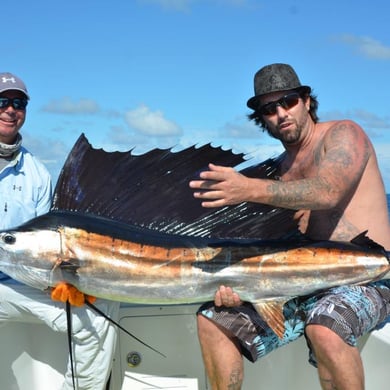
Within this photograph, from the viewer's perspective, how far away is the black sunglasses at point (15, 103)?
10.2ft

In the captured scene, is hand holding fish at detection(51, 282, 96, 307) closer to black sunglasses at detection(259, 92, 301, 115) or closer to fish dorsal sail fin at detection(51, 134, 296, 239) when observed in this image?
fish dorsal sail fin at detection(51, 134, 296, 239)

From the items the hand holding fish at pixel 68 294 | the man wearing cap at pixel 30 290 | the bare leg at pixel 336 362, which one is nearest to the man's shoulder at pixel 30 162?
the man wearing cap at pixel 30 290

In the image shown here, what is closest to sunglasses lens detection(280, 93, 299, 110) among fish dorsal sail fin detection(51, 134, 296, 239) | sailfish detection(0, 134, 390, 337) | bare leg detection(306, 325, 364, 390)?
fish dorsal sail fin detection(51, 134, 296, 239)

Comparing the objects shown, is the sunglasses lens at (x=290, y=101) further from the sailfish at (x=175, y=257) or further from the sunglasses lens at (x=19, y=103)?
the sunglasses lens at (x=19, y=103)

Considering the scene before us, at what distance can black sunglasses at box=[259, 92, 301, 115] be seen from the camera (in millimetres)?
2842

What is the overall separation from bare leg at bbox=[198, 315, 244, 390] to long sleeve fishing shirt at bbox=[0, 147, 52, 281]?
1166 mm

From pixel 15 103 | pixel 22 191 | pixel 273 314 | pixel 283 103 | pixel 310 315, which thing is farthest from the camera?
pixel 15 103

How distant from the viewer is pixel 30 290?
2754mm

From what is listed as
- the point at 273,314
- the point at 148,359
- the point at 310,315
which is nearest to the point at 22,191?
the point at 148,359

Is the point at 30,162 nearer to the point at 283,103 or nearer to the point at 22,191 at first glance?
the point at 22,191

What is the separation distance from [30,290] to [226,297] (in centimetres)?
103

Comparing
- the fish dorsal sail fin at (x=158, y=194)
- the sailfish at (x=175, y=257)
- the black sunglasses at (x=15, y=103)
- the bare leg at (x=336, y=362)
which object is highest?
the black sunglasses at (x=15, y=103)

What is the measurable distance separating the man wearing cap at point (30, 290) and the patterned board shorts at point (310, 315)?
55cm

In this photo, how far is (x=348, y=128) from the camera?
8.75 feet
